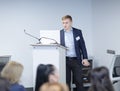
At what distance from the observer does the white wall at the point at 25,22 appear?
274 inches

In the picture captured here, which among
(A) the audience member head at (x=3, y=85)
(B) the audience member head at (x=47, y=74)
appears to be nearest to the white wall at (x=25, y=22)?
(B) the audience member head at (x=47, y=74)

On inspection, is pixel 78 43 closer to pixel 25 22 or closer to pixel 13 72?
pixel 25 22

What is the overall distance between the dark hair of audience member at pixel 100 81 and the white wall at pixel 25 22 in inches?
175

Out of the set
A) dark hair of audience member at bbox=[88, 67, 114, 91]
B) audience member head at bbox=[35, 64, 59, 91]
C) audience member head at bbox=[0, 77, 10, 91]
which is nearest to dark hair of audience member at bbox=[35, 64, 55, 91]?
audience member head at bbox=[35, 64, 59, 91]

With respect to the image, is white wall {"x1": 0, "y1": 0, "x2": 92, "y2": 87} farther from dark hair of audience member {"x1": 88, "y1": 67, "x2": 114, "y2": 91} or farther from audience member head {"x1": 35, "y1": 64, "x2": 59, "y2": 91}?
→ dark hair of audience member {"x1": 88, "y1": 67, "x2": 114, "y2": 91}

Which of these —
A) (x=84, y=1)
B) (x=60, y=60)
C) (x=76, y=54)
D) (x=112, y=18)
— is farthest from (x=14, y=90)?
(x=84, y=1)

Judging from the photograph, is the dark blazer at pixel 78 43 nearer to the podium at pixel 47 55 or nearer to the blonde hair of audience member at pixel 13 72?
the podium at pixel 47 55

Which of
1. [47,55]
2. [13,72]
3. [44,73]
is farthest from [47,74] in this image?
[47,55]

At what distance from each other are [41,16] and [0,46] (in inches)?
47.2

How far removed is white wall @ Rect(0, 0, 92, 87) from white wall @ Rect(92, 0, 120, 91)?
23.7 inches

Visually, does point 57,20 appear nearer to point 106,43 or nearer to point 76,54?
point 106,43

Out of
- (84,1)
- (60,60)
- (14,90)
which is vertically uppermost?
(84,1)

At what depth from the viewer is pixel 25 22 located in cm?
702

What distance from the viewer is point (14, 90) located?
2893 millimetres
